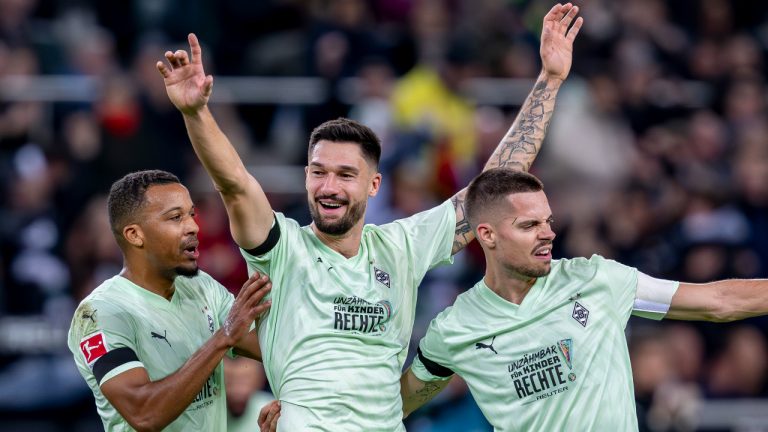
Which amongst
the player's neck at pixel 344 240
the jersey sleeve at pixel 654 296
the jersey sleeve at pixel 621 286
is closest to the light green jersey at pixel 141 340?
the player's neck at pixel 344 240

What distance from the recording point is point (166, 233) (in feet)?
22.4

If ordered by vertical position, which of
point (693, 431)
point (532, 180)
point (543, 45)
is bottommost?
point (693, 431)

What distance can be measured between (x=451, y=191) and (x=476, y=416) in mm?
2408

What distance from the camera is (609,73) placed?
13586mm

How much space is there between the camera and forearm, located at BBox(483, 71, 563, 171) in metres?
7.40

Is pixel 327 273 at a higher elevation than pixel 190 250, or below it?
below

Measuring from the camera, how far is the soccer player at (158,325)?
6.33 m

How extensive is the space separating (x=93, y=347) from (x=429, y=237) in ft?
5.80

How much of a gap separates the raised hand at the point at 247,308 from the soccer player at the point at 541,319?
1002 mm

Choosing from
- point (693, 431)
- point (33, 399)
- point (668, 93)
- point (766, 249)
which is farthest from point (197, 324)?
point (668, 93)

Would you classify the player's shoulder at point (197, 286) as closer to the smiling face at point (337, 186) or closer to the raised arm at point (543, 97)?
the smiling face at point (337, 186)

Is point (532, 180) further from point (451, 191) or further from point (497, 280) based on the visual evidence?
point (451, 191)

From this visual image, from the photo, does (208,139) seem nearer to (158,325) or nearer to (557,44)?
(158,325)

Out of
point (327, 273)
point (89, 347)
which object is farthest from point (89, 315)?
point (327, 273)
